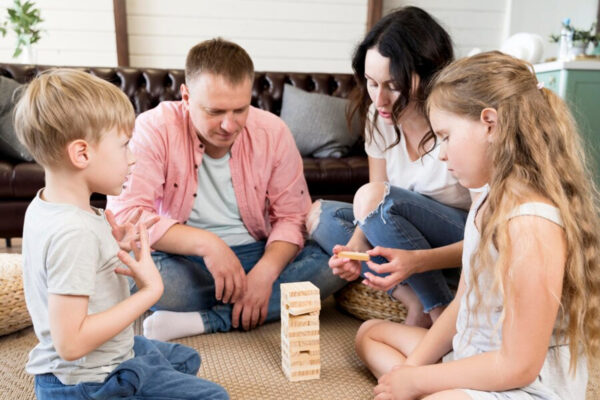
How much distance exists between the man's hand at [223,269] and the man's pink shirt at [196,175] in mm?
152

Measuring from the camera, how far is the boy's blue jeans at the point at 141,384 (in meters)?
0.94

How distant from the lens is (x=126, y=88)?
2875 millimetres

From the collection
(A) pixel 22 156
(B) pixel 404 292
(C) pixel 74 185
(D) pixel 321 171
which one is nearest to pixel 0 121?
(A) pixel 22 156

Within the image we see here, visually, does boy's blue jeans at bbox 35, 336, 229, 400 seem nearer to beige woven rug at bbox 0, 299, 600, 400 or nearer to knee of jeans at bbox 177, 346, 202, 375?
knee of jeans at bbox 177, 346, 202, 375

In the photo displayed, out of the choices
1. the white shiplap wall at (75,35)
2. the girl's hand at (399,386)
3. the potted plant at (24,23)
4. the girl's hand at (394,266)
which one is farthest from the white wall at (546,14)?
the girl's hand at (399,386)

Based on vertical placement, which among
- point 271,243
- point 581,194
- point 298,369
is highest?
point 581,194

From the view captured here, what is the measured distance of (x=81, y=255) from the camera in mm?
Answer: 874

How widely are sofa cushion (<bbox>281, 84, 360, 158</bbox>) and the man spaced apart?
3.45ft

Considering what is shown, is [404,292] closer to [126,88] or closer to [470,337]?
[470,337]

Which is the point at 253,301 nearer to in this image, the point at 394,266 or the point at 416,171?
the point at 394,266

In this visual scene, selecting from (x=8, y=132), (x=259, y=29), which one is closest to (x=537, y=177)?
(x=8, y=132)

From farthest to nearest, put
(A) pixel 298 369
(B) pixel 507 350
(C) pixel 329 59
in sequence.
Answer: (C) pixel 329 59
(A) pixel 298 369
(B) pixel 507 350

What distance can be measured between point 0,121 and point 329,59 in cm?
249

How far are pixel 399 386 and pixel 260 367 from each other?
45cm
